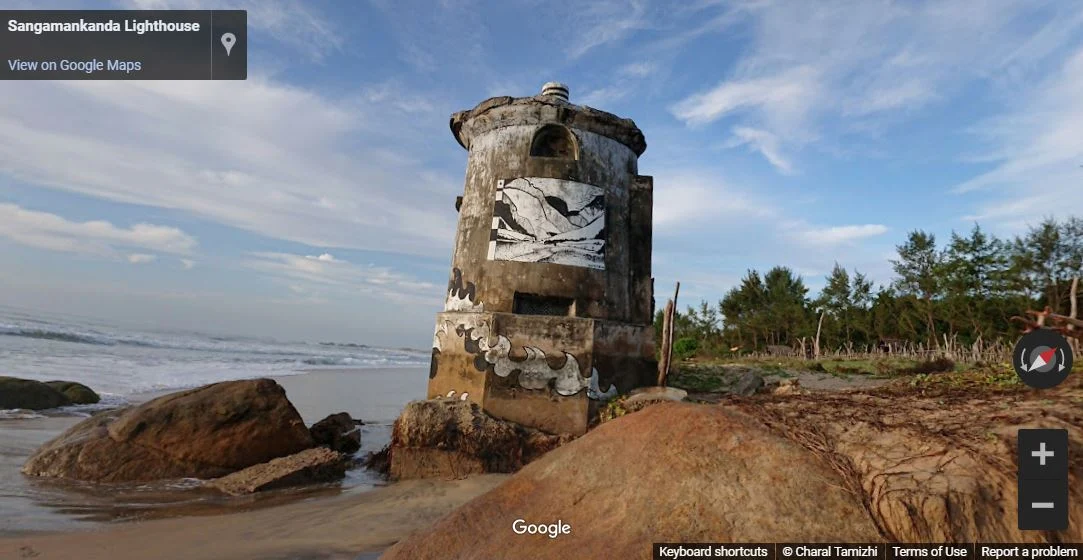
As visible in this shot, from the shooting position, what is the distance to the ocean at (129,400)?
673 centimetres

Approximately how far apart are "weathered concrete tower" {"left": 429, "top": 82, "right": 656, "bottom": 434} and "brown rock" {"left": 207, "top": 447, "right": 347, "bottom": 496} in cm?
184

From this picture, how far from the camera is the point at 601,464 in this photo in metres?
3.49

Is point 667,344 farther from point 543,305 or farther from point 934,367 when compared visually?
point 934,367

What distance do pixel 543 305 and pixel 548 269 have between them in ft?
2.02

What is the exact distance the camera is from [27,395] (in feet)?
41.3

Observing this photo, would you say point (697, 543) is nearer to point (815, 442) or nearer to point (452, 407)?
point (815, 442)

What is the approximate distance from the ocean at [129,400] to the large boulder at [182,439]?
29 centimetres

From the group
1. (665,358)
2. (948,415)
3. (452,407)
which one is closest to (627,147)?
(665,358)

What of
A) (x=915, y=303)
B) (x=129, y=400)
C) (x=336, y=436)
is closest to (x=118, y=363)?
(x=129, y=400)

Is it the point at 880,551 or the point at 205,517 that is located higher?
the point at 880,551

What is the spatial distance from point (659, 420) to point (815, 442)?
0.90 meters

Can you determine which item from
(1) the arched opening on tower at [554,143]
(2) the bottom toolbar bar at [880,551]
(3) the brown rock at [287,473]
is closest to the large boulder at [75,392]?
(3) the brown rock at [287,473]

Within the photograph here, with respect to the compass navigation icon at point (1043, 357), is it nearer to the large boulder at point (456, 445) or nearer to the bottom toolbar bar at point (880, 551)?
the bottom toolbar bar at point (880, 551)

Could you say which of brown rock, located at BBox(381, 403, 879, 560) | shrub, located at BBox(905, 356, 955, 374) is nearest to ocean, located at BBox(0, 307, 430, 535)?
brown rock, located at BBox(381, 403, 879, 560)
